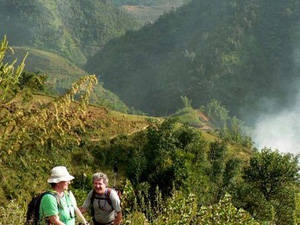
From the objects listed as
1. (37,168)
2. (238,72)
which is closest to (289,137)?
(238,72)

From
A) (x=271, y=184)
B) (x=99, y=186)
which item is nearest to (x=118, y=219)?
(x=99, y=186)

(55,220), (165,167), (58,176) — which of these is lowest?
(55,220)

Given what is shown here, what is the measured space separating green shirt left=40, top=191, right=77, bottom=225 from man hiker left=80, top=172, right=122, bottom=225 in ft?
2.90

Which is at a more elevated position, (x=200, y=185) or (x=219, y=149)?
(x=219, y=149)

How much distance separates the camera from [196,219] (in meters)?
7.76

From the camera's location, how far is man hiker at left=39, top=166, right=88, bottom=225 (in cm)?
593

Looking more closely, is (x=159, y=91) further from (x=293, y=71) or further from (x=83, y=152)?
(x=83, y=152)

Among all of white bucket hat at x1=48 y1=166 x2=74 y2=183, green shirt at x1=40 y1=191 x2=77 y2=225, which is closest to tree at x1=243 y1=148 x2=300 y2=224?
green shirt at x1=40 y1=191 x2=77 y2=225

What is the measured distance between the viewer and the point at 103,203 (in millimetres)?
7594

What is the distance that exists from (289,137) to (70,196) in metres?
158

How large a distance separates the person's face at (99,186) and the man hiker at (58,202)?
0.82 metres

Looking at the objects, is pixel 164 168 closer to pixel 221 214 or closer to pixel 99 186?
pixel 221 214

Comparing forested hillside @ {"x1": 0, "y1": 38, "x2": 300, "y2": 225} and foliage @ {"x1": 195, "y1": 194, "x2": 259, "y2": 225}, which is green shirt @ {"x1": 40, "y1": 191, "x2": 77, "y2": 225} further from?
forested hillside @ {"x1": 0, "y1": 38, "x2": 300, "y2": 225}

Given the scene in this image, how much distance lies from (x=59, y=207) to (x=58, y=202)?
0.10 meters
